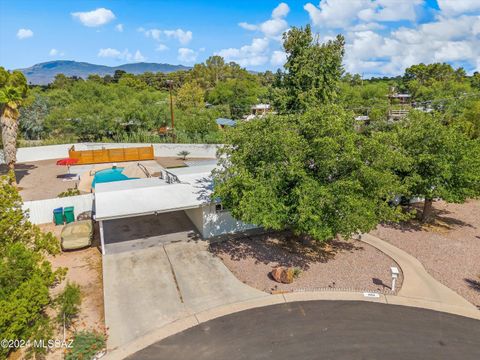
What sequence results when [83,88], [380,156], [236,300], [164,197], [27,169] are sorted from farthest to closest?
[83,88], [27,169], [164,197], [380,156], [236,300]

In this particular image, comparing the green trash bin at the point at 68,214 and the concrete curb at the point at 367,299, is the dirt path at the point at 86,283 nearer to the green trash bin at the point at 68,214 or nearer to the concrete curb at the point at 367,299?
the green trash bin at the point at 68,214

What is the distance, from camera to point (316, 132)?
13.7 metres

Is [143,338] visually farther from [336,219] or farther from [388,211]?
[388,211]

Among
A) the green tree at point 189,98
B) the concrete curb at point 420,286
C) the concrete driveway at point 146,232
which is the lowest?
the concrete curb at point 420,286

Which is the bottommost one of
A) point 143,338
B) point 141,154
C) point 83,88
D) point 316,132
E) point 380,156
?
point 143,338

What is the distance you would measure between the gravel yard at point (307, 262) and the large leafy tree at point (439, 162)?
4558 millimetres

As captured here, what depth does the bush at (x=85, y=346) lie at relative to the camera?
360 inches

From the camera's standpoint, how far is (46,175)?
97.3 ft

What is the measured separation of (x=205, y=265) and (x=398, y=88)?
3826 inches

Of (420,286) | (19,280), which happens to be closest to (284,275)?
(420,286)

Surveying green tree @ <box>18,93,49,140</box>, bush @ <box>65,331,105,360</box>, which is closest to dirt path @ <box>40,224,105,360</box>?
bush @ <box>65,331,105,360</box>

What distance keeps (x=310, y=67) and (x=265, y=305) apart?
21.9 meters

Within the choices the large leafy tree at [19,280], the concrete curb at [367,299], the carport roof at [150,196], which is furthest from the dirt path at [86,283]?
the carport roof at [150,196]

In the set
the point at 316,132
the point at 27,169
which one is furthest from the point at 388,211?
the point at 27,169
